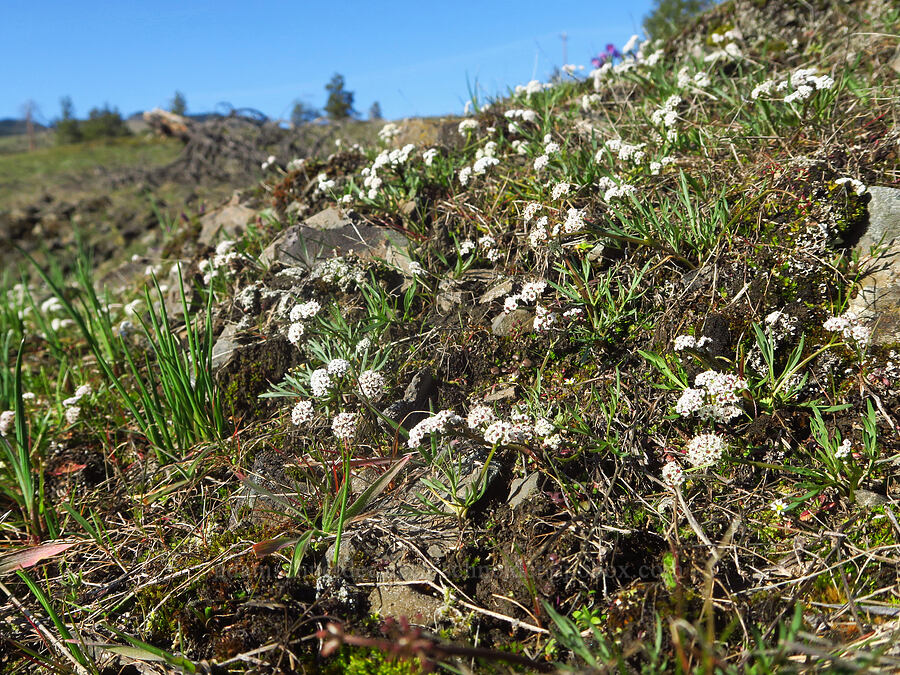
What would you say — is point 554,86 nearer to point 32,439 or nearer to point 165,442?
point 165,442

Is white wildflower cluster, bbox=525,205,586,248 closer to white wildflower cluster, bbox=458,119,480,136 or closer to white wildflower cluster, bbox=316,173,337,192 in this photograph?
white wildflower cluster, bbox=458,119,480,136

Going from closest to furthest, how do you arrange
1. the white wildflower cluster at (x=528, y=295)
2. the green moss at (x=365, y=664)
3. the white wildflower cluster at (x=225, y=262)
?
the green moss at (x=365, y=664)
the white wildflower cluster at (x=528, y=295)
the white wildflower cluster at (x=225, y=262)

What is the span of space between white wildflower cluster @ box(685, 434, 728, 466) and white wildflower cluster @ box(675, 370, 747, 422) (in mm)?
122

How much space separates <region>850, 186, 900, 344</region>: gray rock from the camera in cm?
267

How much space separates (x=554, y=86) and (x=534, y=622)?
507cm

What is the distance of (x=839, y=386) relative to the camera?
2576 millimetres

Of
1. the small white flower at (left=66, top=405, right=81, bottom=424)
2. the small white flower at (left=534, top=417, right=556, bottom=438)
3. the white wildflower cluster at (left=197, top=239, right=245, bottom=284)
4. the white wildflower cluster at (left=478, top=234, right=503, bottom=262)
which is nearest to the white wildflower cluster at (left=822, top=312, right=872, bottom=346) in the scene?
the small white flower at (left=534, top=417, right=556, bottom=438)

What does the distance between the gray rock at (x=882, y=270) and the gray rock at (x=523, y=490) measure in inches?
70.6

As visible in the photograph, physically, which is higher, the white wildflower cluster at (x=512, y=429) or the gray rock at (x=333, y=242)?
the gray rock at (x=333, y=242)

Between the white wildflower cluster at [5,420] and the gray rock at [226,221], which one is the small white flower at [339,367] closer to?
the white wildflower cluster at [5,420]

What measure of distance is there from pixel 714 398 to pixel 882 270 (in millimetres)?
1277

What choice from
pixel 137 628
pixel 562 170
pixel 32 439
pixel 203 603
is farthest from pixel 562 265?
pixel 32 439

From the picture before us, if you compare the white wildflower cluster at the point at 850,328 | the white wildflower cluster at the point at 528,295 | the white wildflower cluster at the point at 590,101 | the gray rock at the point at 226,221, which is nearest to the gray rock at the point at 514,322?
the white wildflower cluster at the point at 528,295

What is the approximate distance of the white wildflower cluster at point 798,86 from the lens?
328 cm
